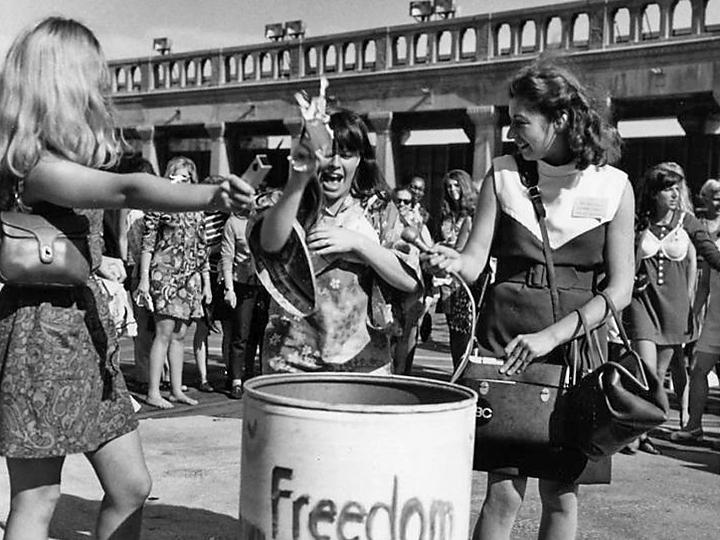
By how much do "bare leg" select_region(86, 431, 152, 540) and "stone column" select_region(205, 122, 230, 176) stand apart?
54.1 ft

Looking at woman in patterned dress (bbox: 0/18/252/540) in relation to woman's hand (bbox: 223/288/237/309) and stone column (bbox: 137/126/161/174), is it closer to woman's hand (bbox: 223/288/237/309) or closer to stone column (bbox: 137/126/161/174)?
woman's hand (bbox: 223/288/237/309)

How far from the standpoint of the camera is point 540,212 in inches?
135

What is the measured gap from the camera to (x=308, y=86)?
1764cm

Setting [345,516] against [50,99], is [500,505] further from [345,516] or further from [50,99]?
[50,99]

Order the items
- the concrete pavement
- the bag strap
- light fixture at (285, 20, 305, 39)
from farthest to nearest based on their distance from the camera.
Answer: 1. light fixture at (285, 20, 305, 39)
2. the concrete pavement
3. the bag strap

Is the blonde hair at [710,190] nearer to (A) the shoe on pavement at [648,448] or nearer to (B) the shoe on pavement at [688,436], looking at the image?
(B) the shoe on pavement at [688,436]

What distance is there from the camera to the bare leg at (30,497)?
3.01 meters

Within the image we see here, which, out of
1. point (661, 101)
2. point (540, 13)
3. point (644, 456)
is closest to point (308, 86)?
point (540, 13)

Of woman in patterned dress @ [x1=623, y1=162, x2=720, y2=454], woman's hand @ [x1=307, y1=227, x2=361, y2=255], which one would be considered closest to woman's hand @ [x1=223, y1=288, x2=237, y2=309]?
woman in patterned dress @ [x1=623, y1=162, x2=720, y2=454]

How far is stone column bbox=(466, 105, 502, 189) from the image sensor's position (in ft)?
50.5

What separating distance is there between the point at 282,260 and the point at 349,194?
1.15 m

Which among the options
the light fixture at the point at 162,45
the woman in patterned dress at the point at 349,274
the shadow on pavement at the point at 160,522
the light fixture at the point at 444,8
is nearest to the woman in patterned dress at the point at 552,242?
the woman in patterned dress at the point at 349,274

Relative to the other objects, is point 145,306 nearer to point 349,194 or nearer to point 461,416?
point 349,194

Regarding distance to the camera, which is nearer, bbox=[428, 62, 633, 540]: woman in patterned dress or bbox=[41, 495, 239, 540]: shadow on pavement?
bbox=[428, 62, 633, 540]: woman in patterned dress
